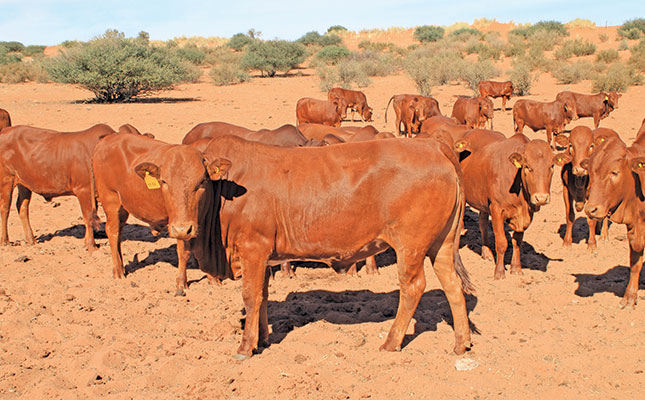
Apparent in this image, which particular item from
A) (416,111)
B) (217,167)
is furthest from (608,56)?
(217,167)

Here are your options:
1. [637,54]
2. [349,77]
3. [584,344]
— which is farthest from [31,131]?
[637,54]

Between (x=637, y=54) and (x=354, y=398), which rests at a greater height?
(x=637, y=54)

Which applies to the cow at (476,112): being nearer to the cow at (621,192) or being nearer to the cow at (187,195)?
the cow at (621,192)

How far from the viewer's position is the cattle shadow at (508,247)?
8513 millimetres

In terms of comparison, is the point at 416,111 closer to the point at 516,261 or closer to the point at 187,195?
the point at 516,261

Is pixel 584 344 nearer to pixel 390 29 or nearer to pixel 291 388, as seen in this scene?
pixel 291 388

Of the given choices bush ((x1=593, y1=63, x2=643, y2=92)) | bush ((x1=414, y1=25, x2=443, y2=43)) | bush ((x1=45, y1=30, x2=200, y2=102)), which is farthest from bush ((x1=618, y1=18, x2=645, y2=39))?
bush ((x1=45, y1=30, x2=200, y2=102))

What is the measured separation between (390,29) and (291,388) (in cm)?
8250

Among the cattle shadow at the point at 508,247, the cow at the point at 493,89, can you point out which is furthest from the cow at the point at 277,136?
the cow at the point at 493,89

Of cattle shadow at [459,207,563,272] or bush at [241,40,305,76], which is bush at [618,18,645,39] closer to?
bush at [241,40,305,76]

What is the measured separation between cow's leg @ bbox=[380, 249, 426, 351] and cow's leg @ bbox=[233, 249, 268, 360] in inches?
49.0

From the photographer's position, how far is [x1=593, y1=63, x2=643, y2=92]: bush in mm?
26578

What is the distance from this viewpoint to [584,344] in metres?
5.70

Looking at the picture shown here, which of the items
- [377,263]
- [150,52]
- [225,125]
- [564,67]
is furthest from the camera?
[564,67]
